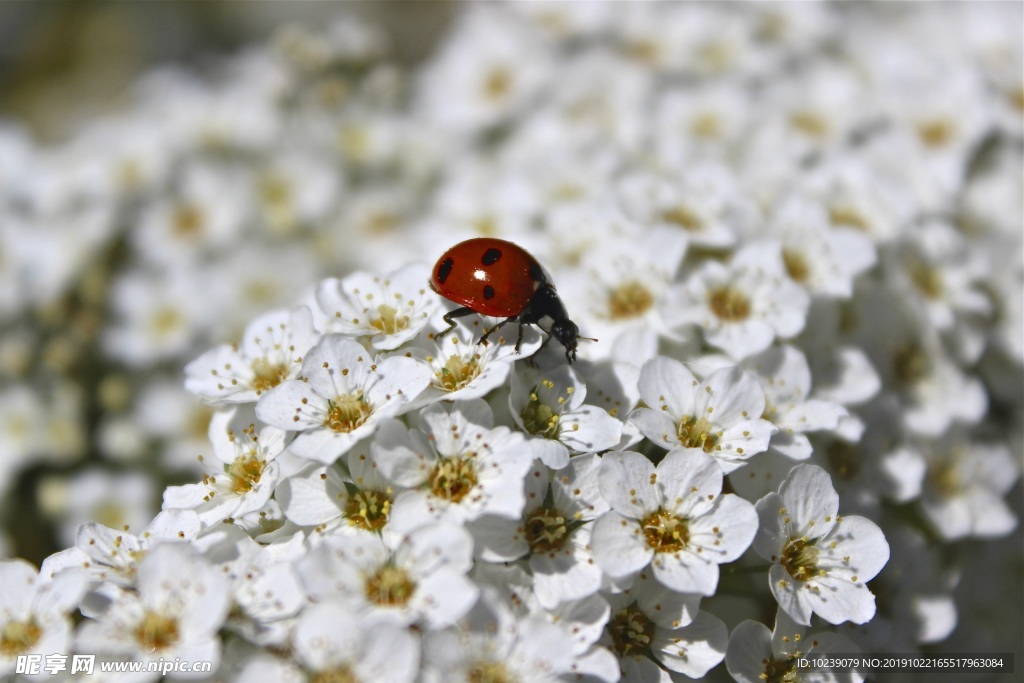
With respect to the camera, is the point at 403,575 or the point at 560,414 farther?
the point at 560,414

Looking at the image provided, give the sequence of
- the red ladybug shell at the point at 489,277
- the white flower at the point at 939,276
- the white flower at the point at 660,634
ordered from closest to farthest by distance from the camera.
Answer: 1. the white flower at the point at 660,634
2. the red ladybug shell at the point at 489,277
3. the white flower at the point at 939,276

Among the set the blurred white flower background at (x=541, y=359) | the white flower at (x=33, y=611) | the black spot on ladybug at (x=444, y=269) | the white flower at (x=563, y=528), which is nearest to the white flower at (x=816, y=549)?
the blurred white flower background at (x=541, y=359)

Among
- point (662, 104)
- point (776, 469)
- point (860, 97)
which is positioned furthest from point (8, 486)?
point (860, 97)

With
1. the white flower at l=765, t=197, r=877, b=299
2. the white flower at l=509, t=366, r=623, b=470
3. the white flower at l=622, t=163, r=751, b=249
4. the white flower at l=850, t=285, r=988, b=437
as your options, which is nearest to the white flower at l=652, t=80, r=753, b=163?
the white flower at l=622, t=163, r=751, b=249

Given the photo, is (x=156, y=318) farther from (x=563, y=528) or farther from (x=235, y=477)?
(x=563, y=528)

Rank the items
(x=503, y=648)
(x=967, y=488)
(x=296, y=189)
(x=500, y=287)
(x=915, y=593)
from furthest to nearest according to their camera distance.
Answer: (x=296, y=189) < (x=967, y=488) < (x=915, y=593) < (x=500, y=287) < (x=503, y=648)

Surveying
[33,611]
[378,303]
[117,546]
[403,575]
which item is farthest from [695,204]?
[33,611]

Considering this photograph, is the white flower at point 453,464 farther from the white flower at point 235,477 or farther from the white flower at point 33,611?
the white flower at point 33,611

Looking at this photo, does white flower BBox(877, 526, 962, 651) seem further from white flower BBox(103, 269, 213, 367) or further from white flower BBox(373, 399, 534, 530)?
white flower BBox(103, 269, 213, 367)
